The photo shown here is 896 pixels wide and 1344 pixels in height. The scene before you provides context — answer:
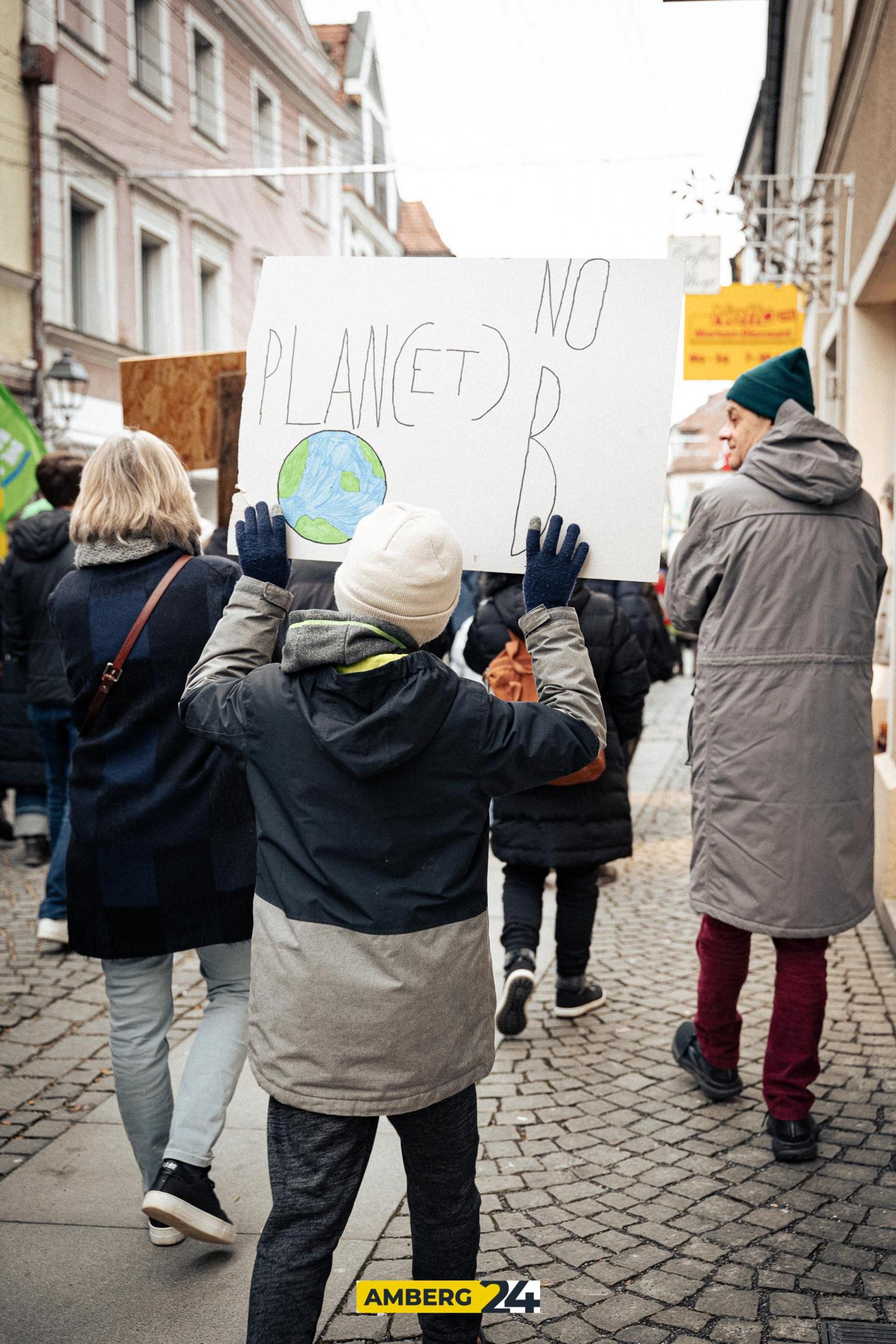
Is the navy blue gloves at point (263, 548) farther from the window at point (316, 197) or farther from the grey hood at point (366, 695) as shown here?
the window at point (316, 197)

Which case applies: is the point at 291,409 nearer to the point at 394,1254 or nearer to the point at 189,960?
the point at 394,1254

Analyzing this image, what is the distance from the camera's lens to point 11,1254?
295 cm

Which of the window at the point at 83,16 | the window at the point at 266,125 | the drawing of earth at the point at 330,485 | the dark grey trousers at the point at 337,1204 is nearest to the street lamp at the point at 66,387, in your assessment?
the window at the point at 266,125

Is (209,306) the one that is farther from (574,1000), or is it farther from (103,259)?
(574,1000)

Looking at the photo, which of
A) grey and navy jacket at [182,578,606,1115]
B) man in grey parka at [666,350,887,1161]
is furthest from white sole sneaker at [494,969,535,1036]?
grey and navy jacket at [182,578,606,1115]

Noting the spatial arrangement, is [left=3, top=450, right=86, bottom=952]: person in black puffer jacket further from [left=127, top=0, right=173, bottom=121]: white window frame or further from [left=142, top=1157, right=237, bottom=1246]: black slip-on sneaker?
[left=142, top=1157, right=237, bottom=1246]: black slip-on sneaker

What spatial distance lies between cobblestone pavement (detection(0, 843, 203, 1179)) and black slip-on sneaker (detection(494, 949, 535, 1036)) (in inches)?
43.0

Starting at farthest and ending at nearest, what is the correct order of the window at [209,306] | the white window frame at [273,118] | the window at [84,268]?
the window at [209,306], the window at [84,268], the white window frame at [273,118]

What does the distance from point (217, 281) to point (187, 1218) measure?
19187 mm

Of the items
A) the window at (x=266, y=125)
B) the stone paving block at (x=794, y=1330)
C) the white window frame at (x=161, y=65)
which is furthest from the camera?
the window at (x=266, y=125)

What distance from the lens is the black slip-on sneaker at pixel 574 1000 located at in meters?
4.54

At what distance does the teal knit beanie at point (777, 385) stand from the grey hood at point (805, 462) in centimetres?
5

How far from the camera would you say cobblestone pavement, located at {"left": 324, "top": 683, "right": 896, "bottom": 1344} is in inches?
106

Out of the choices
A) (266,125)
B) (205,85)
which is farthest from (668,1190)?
(266,125)
